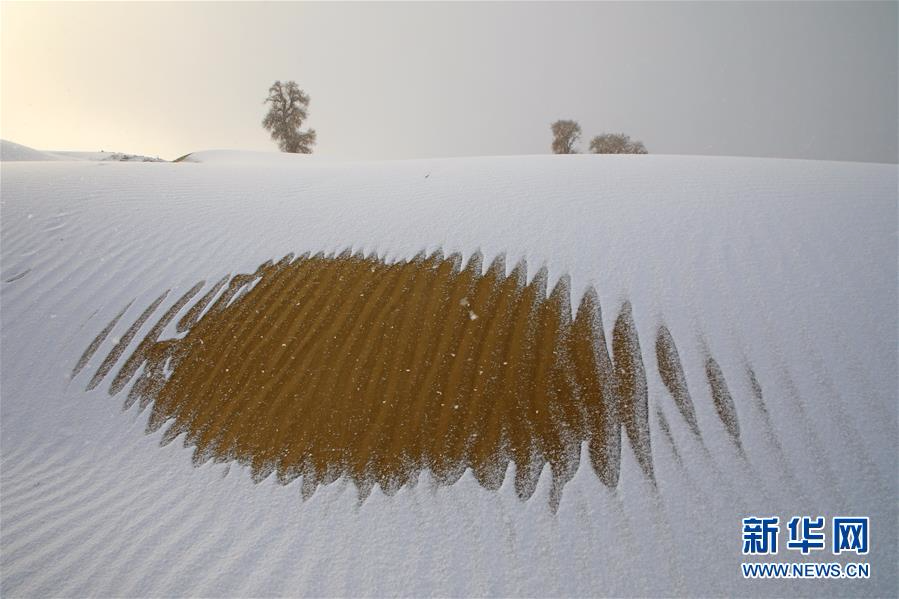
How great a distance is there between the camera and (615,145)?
23.3 metres

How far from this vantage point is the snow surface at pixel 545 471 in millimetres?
2717

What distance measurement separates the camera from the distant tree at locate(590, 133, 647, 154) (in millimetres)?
23172

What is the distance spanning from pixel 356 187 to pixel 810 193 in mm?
6243

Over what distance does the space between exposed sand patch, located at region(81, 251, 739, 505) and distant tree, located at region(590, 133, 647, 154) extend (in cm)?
2114

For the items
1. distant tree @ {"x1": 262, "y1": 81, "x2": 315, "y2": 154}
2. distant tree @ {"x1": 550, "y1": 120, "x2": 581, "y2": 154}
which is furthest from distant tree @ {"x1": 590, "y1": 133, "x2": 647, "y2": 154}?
distant tree @ {"x1": 262, "y1": 81, "x2": 315, "y2": 154}

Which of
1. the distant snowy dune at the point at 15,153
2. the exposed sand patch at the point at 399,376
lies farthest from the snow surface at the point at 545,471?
the distant snowy dune at the point at 15,153

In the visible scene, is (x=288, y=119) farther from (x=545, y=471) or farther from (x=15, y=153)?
(x=545, y=471)

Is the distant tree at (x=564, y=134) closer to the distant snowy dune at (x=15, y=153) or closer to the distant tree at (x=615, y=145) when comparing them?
the distant tree at (x=615, y=145)

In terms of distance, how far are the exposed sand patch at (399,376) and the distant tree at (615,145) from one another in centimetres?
2114

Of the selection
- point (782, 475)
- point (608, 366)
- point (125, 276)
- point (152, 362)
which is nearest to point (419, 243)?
point (608, 366)

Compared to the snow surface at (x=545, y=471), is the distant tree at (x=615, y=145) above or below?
above

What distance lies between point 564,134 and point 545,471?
77.5 feet

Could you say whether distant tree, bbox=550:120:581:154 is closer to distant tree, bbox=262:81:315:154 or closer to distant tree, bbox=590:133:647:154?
distant tree, bbox=590:133:647:154

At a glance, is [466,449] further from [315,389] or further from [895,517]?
[895,517]
